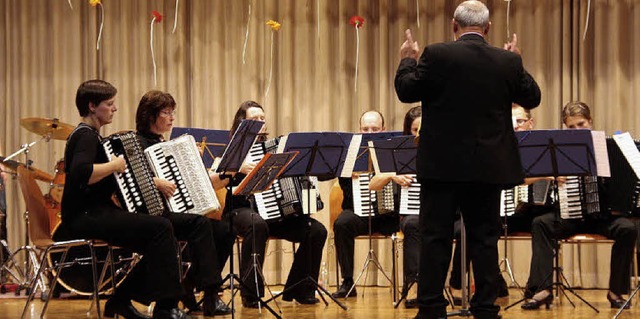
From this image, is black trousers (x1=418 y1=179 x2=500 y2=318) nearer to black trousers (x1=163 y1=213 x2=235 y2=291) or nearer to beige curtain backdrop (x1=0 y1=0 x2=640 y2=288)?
black trousers (x1=163 y1=213 x2=235 y2=291)

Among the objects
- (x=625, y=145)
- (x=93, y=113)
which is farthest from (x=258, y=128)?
(x=625, y=145)

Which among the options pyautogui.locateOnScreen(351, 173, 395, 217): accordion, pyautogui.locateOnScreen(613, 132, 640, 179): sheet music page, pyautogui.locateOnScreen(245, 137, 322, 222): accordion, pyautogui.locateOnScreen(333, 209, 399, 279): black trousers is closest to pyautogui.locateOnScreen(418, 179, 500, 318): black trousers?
pyautogui.locateOnScreen(613, 132, 640, 179): sheet music page

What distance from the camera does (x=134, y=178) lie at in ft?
17.4

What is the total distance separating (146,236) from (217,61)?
4.15m

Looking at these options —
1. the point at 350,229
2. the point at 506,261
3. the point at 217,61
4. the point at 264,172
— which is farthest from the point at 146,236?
the point at 217,61

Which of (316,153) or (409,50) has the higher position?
(409,50)

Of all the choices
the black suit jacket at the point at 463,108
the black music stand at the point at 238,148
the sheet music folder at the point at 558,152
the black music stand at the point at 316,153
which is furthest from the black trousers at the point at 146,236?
the sheet music folder at the point at 558,152

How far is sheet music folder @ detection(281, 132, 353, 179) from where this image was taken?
6.12 meters

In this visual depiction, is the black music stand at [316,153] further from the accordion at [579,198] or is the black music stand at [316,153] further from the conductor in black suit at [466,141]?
the accordion at [579,198]

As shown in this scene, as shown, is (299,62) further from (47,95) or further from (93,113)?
(93,113)

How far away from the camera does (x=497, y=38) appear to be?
8.70m

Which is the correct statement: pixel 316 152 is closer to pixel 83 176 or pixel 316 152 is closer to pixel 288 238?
pixel 288 238

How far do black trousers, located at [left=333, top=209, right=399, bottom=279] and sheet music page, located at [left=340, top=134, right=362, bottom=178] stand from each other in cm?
130

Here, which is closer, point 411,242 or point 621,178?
point 621,178
